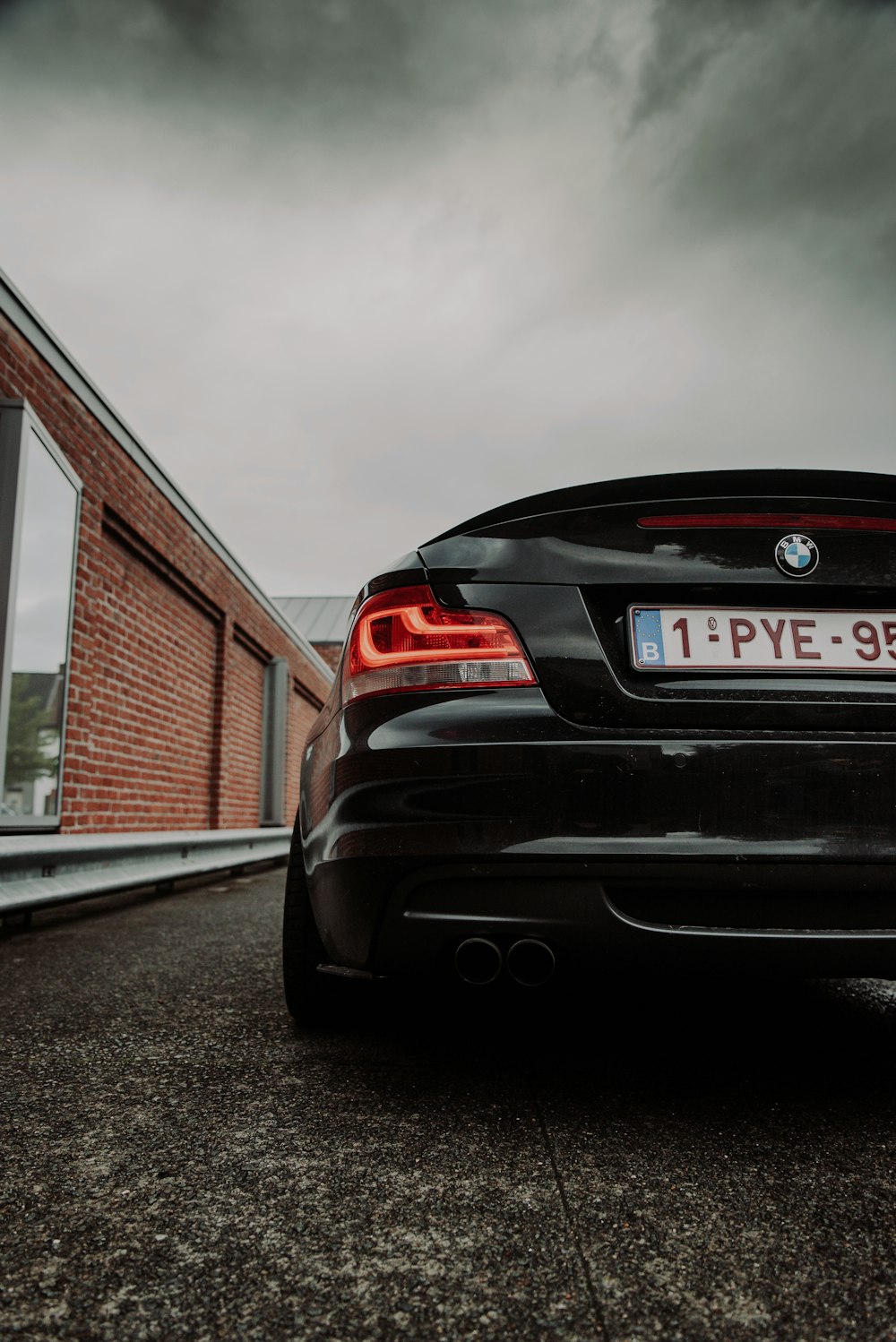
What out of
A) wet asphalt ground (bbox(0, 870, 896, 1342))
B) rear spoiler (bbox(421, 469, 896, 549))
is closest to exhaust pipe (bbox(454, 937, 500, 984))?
wet asphalt ground (bbox(0, 870, 896, 1342))

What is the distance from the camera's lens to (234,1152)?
1.52 m

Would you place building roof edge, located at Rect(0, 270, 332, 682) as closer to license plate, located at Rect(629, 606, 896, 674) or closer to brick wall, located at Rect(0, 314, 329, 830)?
brick wall, located at Rect(0, 314, 329, 830)

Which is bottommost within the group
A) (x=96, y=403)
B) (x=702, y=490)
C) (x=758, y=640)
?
(x=758, y=640)

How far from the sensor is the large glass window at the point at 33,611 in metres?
5.09

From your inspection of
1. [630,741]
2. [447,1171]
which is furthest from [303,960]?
[630,741]

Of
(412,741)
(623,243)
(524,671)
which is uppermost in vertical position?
(623,243)

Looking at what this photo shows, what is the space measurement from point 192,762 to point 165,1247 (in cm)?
848

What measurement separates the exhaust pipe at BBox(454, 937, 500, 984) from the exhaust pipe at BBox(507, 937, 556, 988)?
0.03m

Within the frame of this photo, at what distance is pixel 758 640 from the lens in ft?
5.50

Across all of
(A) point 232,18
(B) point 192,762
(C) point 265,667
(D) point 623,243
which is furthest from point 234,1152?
(C) point 265,667

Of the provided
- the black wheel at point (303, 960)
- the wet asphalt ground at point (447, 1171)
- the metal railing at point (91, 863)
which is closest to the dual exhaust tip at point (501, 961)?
the wet asphalt ground at point (447, 1171)

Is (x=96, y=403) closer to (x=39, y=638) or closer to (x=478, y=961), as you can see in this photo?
(x=39, y=638)

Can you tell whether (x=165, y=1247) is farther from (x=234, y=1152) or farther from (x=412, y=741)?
(x=412, y=741)

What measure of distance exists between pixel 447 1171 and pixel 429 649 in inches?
35.9
